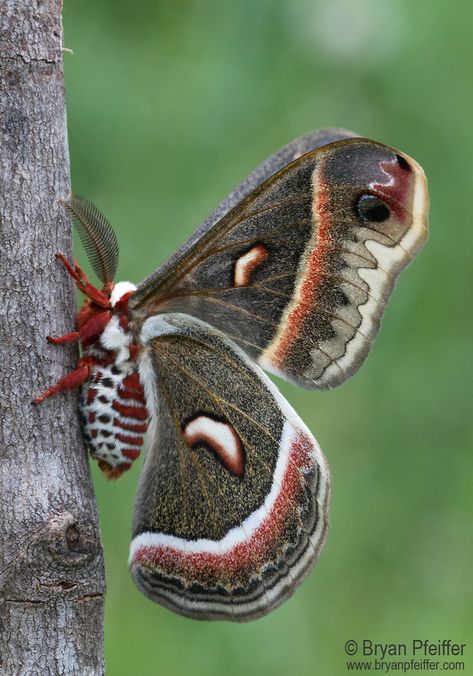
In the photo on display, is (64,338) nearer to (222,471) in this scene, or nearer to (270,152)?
(222,471)

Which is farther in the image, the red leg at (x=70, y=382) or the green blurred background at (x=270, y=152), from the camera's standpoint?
the green blurred background at (x=270, y=152)

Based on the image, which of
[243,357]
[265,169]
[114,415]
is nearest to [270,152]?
[265,169]

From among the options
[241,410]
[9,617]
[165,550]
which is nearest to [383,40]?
[241,410]

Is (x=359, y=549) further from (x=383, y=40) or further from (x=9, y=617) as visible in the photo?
(x=9, y=617)

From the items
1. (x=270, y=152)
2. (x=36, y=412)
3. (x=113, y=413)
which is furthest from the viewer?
(x=270, y=152)

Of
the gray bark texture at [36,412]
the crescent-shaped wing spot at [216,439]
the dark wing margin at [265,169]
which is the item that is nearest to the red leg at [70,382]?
the gray bark texture at [36,412]

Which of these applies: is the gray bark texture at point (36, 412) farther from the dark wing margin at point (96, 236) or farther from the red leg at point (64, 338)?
the dark wing margin at point (96, 236)
